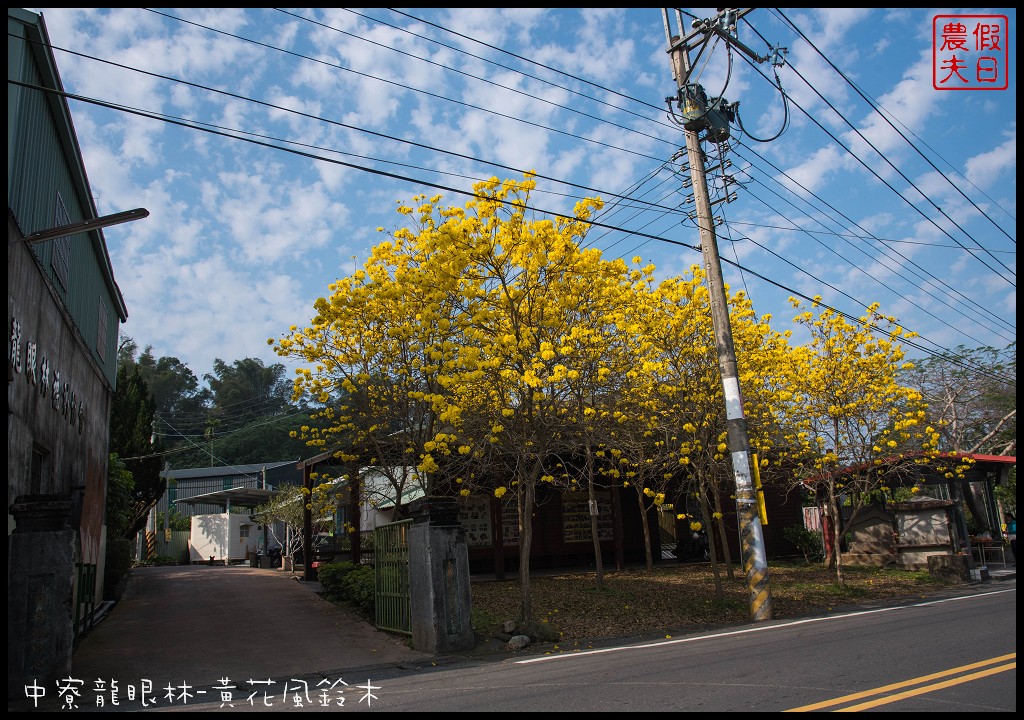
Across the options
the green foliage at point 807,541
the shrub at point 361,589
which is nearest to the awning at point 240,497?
the shrub at point 361,589

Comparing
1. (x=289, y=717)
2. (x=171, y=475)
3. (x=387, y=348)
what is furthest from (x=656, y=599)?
(x=171, y=475)

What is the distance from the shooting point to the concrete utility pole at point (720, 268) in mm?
12750

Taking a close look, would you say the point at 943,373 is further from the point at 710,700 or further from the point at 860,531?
the point at 710,700

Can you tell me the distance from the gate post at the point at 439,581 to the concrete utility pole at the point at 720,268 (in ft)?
17.3

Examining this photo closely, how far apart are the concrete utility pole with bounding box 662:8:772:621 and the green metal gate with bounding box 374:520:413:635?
5938mm

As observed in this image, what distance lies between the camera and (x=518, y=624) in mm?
11367

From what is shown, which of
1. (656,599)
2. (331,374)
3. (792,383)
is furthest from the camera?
(792,383)

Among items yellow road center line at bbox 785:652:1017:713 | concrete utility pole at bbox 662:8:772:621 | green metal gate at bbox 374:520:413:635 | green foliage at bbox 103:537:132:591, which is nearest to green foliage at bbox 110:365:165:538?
green foliage at bbox 103:537:132:591

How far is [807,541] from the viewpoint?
80.1ft

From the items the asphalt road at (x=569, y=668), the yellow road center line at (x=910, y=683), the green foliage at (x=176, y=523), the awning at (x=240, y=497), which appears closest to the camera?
the yellow road center line at (x=910, y=683)

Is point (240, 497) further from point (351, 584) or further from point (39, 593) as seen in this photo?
point (39, 593)

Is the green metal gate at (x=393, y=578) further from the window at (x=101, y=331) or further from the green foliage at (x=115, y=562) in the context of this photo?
the window at (x=101, y=331)

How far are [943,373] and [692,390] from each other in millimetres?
30065

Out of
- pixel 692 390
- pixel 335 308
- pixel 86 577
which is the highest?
pixel 335 308
